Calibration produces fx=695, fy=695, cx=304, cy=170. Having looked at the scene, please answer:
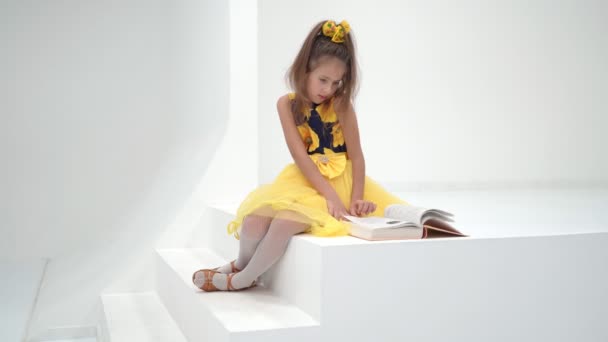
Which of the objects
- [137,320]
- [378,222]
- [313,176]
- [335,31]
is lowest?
[137,320]

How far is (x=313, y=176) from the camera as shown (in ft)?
7.06

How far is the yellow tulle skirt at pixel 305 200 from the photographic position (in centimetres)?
195

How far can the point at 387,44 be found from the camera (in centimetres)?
467

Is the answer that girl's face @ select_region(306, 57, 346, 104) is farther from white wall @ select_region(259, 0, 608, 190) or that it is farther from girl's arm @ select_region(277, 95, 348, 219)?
white wall @ select_region(259, 0, 608, 190)

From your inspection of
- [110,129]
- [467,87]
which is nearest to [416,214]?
[110,129]

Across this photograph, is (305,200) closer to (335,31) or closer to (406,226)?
(406,226)

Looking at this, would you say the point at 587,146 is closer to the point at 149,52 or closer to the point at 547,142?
the point at 547,142

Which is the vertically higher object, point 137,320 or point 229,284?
point 229,284

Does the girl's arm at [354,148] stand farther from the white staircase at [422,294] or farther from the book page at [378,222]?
the white staircase at [422,294]

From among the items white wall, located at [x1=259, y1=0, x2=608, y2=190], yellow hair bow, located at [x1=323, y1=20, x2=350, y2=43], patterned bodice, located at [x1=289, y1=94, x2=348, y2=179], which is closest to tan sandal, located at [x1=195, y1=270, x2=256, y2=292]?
patterned bodice, located at [x1=289, y1=94, x2=348, y2=179]

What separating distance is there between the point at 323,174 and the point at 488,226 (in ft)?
1.85

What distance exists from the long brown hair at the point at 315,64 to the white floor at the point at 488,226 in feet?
1.89

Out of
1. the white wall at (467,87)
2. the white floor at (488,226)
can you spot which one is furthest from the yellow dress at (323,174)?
the white wall at (467,87)

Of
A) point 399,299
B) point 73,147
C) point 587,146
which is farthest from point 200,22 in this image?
point 587,146
